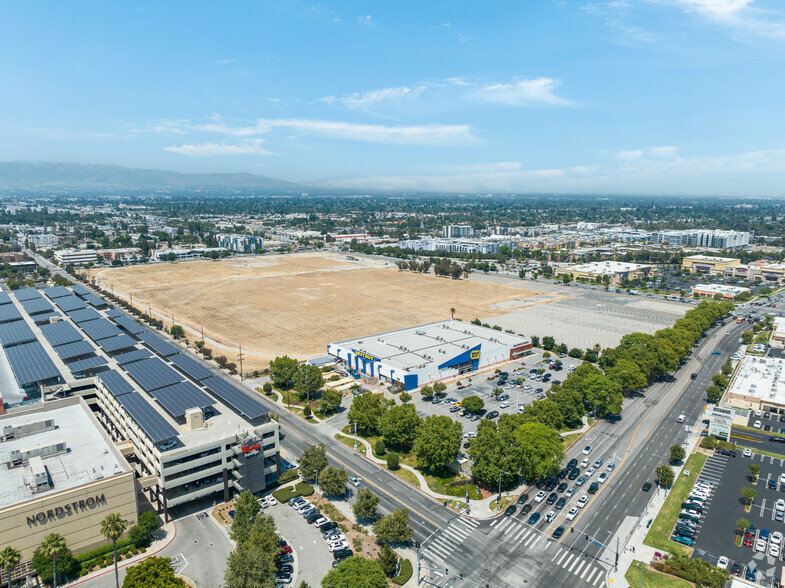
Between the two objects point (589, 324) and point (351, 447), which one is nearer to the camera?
point (351, 447)

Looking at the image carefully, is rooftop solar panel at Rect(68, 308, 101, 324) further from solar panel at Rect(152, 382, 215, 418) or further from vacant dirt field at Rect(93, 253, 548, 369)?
solar panel at Rect(152, 382, 215, 418)

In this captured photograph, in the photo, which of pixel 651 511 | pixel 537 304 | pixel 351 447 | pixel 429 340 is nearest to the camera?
pixel 651 511

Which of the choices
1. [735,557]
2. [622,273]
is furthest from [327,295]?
[735,557]

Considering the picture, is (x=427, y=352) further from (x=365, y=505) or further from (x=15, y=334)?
(x=15, y=334)

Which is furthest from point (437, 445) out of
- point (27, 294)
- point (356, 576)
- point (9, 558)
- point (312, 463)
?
point (27, 294)

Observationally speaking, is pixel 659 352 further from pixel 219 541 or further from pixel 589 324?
pixel 219 541

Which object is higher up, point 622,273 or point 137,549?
point 622,273

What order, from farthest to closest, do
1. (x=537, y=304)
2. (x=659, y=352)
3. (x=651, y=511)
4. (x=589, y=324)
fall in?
1. (x=537, y=304)
2. (x=589, y=324)
3. (x=659, y=352)
4. (x=651, y=511)
